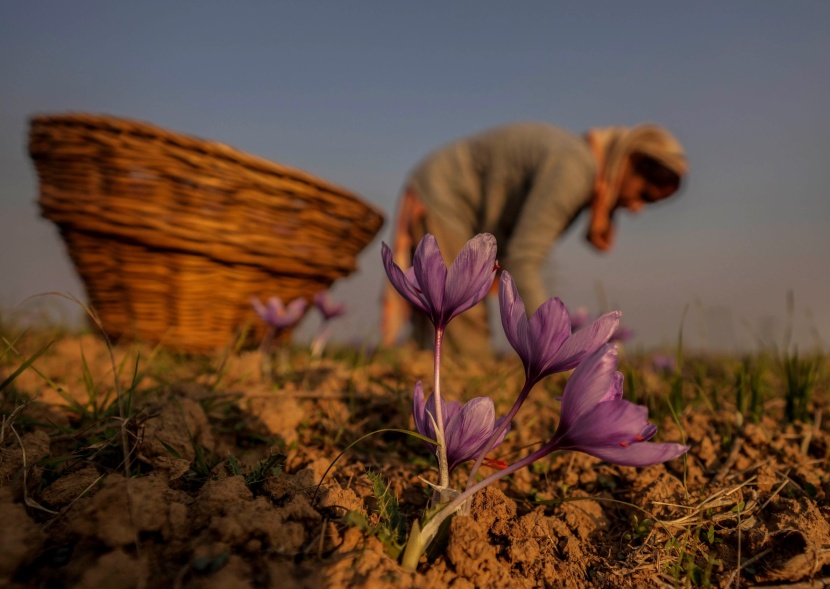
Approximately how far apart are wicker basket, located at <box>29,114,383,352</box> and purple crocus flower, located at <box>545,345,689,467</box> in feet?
6.39

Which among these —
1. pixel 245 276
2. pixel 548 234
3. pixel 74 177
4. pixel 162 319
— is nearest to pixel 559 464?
pixel 245 276

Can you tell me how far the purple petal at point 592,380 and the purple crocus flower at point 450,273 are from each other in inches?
7.1

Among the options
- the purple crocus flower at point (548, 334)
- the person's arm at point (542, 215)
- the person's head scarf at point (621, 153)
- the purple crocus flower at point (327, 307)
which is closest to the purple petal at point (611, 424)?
the purple crocus flower at point (548, 334)

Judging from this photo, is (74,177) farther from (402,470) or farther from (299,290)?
(402,470)

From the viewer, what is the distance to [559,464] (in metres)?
1.31

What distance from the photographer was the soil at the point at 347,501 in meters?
0.70

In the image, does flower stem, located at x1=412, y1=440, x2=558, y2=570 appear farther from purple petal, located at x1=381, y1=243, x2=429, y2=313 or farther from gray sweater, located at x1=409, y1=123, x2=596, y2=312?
gray sweater, located at x1=409, y1=123, x2=596, y2=312

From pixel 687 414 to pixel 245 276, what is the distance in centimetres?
197

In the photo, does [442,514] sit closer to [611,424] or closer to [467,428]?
[467,428]

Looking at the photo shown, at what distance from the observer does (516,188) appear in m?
4.88

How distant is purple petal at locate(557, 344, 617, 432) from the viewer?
2.22 feet

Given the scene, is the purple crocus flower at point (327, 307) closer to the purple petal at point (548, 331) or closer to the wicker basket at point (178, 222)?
the wicker basket at point (178, 222)

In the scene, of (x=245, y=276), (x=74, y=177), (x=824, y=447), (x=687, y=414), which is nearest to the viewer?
(x=824, y=447)

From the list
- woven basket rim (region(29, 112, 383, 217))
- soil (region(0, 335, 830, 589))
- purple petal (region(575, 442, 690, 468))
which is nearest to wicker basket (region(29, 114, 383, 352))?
woven basket rim (region(29, 112, 383, 217))
